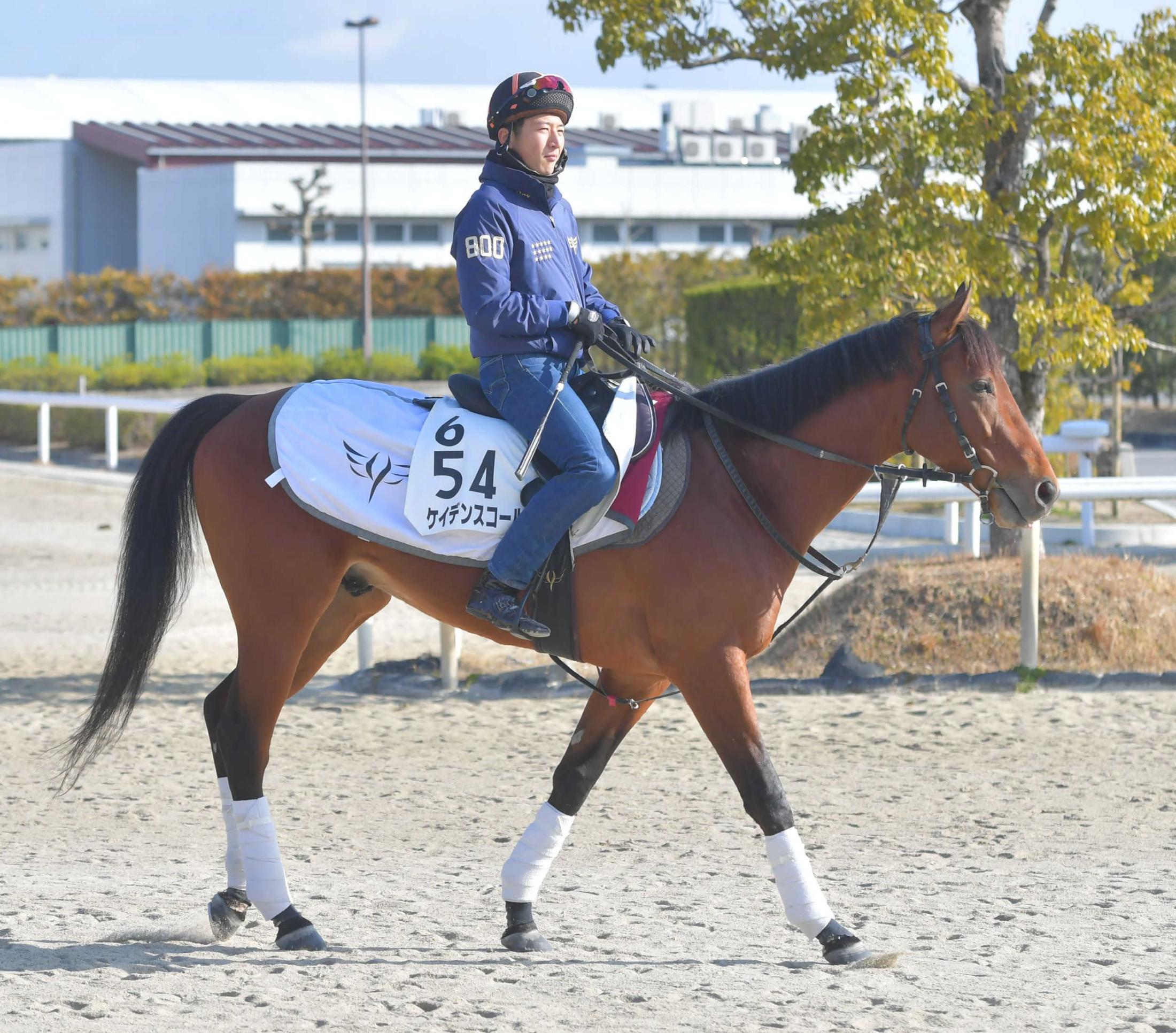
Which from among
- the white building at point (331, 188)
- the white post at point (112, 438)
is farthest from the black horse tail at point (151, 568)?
the white building at point (331, 188)

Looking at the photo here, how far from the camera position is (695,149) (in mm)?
55344

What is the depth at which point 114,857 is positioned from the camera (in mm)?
5980

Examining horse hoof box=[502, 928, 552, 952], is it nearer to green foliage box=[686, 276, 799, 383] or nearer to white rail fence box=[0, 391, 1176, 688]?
white rail fence box=[0, 391, 1176, 688]

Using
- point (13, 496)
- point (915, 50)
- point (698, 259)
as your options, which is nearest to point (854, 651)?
point (915, 50)

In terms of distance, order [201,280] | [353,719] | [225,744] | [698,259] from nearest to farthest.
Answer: [225,744] → [353,719] → [698,259] → [201,280]

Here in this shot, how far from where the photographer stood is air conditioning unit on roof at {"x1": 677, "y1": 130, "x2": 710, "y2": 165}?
55.2 metres

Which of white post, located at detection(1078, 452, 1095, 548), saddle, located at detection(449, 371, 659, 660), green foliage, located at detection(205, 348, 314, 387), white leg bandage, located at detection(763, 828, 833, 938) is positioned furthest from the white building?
white leg bandage, located at detection(763, 828, 833, 938)

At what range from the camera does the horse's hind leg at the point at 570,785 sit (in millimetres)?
4961

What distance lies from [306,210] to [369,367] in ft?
42.3

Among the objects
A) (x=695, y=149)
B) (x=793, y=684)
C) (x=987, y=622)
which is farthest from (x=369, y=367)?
(x=793, y=684)

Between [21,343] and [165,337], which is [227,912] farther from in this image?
[165,337]

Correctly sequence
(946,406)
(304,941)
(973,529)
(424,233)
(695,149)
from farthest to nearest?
(695,149) < (424,233) < (973,529) < (304,941) < (946,406)

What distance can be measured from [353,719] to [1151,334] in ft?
69.5

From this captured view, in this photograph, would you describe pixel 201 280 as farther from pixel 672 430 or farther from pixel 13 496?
pixel 672 430
